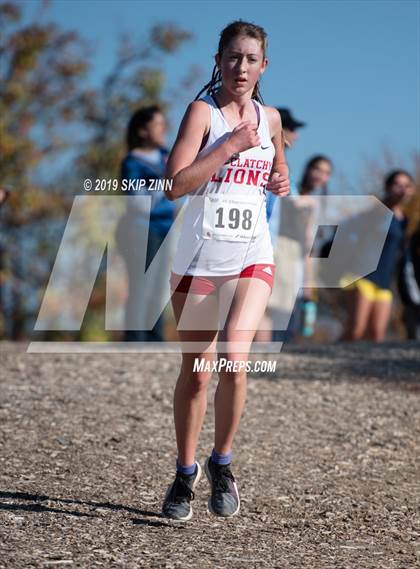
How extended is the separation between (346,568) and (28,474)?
6.23 feet

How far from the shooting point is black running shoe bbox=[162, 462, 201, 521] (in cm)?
432

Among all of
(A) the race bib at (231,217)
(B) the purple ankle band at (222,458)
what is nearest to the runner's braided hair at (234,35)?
(A) the race bib at (231,217)

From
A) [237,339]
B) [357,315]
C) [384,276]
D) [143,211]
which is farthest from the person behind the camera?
→ [357,315]

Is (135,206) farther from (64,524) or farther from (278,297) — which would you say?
(64,524)

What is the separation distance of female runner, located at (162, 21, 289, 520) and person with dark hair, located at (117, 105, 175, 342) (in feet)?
12.4

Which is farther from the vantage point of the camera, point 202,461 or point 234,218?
point 202,461

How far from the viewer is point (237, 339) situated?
418cm

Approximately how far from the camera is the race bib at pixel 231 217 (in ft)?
13.4

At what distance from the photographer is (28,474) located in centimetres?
504

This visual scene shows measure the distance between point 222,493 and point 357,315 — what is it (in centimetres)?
603

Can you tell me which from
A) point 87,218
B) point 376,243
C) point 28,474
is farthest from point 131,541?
point 87,218

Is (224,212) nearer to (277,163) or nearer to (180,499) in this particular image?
(277,163)

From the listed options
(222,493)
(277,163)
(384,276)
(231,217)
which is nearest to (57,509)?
(222,493)

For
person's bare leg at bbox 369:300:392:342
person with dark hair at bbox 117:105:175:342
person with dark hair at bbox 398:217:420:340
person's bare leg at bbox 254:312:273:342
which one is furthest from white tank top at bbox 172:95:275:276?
person with dark hair at bbox 398:217:420:340
